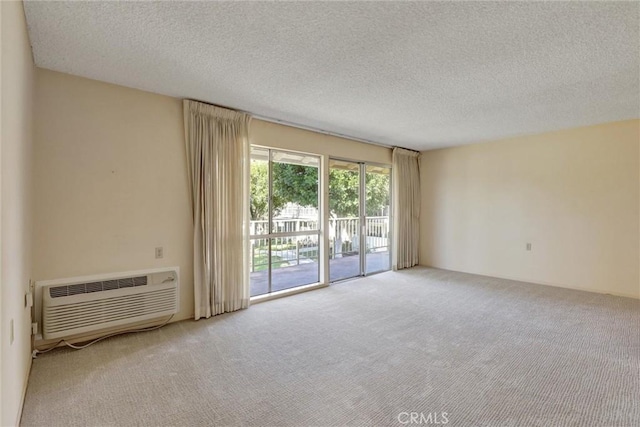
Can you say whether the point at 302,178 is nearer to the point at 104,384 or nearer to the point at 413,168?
the point at 413,168

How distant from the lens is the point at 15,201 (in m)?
1.68

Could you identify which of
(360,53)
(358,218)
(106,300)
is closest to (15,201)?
(106,300)

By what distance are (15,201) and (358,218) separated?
4.44 meters

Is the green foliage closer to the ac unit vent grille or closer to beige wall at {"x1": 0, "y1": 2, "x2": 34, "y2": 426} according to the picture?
the ac unit vent grille

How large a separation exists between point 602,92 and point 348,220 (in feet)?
11.9

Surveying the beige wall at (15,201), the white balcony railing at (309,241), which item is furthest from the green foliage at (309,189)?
the beige wall at (15,201)

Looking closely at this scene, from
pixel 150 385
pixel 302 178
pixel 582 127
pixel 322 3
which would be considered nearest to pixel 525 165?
pixel 582 127

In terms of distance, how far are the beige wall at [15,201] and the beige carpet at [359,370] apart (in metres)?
0.39

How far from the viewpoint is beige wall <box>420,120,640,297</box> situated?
4.08 m

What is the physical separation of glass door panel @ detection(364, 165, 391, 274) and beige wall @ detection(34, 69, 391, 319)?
329 cm

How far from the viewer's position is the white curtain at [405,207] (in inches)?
228

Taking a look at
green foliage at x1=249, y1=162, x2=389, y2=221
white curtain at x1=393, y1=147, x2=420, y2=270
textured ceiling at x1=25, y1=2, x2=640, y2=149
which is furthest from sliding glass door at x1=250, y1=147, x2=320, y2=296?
white curtain at x1=393, y1=147, x2=420, y2=270

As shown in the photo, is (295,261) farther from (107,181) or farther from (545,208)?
(545,208)

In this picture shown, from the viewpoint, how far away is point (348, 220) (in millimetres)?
5441
